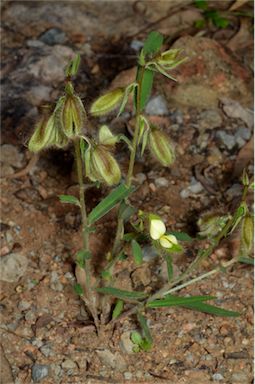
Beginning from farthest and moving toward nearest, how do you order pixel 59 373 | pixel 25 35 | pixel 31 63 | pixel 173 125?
pixel 25 35 → pixel 31 63 → pixel 173 125 → pixel 59 373

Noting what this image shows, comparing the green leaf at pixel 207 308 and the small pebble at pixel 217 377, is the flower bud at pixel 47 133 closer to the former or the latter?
the green leaf at pixel 207 308

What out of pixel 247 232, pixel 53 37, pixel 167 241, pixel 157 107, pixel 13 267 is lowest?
pixel 13 267

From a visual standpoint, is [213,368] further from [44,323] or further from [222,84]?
[222,84]

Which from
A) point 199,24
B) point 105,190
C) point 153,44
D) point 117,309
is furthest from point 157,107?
point 117,309

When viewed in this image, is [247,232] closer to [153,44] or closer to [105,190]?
[153,44]

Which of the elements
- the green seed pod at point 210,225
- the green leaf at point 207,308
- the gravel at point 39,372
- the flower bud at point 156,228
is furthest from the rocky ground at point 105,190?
the flower bud at point 156,228

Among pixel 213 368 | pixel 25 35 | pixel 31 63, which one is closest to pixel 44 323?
pixel 213 368
